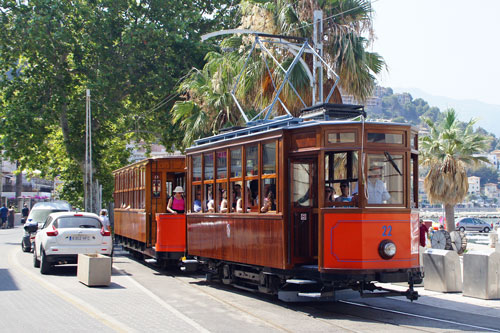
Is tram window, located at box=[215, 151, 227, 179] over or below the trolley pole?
below

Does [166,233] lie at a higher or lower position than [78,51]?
lower

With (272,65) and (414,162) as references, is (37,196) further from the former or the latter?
(414,162)

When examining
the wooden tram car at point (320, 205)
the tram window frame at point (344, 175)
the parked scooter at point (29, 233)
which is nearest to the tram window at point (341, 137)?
the wooden tram car at point (320, 205)

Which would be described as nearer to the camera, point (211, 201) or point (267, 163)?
point (267, 163)

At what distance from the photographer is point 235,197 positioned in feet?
47.0

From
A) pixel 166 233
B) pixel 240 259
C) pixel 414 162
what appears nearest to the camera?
pixel 414 162

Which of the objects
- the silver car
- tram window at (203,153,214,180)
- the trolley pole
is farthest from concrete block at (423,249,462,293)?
the silver car

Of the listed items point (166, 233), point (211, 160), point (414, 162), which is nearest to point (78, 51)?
point (166, 233)

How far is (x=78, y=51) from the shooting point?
1307 inches

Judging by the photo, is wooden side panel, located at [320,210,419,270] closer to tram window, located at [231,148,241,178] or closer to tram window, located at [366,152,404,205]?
tram window, located at [366,152,404,205]

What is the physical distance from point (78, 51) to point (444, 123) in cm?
1741

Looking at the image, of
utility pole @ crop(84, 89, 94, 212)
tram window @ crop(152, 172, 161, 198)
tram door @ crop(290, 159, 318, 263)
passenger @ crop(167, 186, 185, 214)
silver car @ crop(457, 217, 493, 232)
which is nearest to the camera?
tram door @ crop(290, 159, 318, 263)

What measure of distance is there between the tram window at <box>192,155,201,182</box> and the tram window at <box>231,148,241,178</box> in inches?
85.5

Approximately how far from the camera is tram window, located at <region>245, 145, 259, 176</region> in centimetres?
1345
